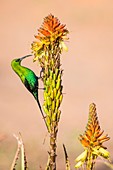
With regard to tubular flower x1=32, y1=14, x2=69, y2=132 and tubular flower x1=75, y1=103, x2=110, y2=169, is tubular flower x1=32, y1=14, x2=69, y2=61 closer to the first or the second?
tubular flower x1=32, y1=14, x2=69, y2=132

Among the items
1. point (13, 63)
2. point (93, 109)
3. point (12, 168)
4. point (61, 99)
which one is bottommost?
point (12, 168)

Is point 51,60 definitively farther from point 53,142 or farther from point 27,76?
point 27,76

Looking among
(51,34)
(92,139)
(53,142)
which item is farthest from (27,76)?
(92,139)

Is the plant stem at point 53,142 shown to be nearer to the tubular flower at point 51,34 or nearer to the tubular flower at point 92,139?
the tubular flower at point 92,139

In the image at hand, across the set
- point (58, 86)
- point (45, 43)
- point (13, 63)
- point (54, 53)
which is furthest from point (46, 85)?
point (13, 63)

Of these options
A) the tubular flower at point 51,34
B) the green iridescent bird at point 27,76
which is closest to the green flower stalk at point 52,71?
the tubular flower at point 51,34

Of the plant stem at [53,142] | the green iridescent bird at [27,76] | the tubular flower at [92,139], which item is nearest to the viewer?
the tubular flower at [92,139]

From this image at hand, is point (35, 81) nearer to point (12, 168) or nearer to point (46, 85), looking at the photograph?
point (46, 85)
